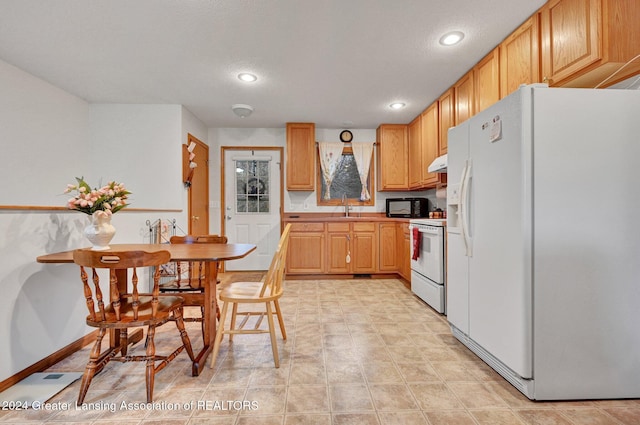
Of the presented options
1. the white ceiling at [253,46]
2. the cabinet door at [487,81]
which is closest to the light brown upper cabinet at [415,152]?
the white ceiling at [253,46]

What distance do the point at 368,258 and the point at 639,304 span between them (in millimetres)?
2924

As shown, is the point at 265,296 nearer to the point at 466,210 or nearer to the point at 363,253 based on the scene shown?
the point at 466,210

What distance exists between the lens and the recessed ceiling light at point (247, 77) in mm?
2873

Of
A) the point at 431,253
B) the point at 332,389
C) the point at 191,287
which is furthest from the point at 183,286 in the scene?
the point at 431,253

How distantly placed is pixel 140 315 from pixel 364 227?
316cm

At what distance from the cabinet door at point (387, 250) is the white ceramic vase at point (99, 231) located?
332 centimetres

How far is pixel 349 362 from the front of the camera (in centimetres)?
192

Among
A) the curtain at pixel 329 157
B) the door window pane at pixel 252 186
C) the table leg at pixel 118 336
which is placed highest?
the curtain at pixel 329 157

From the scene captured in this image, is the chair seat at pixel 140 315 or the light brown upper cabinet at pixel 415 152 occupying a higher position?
the light brown upper cabinet at pixel 415 152

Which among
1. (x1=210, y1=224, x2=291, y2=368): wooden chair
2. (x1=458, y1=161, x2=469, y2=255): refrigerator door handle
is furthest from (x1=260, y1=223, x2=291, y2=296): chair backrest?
(x1=458, y1=161, x2=469, y2=255): refrigerator door handle

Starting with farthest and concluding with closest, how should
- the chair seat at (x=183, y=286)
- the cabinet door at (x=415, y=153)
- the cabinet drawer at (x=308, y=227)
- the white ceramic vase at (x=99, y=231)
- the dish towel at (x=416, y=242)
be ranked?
the cabinet drawer at (x=308, y=227) < the cabinet door at (x=415, y=153) < the dish towel at (x=416, y=242) < the chair seat at (x=183, y=286) < the white ceramic vase at (x=99, y=231)

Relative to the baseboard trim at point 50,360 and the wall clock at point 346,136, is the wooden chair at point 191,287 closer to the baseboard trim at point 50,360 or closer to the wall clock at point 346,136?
the baseboard trim at point 50,360

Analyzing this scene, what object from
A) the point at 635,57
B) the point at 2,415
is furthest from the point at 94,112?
the point at 635,57

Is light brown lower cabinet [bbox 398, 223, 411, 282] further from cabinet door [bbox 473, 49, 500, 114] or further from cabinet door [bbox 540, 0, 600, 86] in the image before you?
cabinet door [bbox 540, 0, 600, 86]
